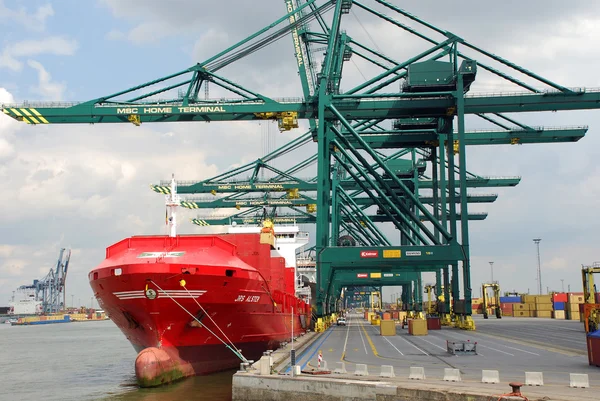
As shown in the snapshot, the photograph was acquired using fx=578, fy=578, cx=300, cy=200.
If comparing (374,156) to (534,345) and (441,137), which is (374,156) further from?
(534,345)

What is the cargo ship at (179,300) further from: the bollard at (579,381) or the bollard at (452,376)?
the bollard at (579,381)

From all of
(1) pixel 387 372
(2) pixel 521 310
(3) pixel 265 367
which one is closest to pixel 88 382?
(3) pixel 265 367

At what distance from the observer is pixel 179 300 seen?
2002 cm

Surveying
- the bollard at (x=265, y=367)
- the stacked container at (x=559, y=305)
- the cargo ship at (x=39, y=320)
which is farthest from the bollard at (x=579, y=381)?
the cargo ship at (x=39, y=320)

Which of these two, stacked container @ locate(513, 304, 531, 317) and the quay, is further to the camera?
stacked container @ locate(513, 304, 531, 317)

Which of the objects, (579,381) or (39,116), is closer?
(579,381)

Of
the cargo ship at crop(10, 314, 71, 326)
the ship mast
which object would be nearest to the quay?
the ship mast

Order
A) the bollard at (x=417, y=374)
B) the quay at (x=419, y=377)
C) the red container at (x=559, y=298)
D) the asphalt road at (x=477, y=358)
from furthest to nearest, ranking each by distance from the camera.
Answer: the red container at (x=559, y=298) → the asphalt road at (x=477, y=358) → the bollard at (x=417, y=374) → the quay at (x=419, y=377)

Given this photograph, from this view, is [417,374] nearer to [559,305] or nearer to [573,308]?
[573,308]

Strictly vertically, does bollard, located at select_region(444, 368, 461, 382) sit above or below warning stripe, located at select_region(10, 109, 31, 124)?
below

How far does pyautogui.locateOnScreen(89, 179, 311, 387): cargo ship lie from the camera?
771 inches

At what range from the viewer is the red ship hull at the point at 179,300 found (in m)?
19.6

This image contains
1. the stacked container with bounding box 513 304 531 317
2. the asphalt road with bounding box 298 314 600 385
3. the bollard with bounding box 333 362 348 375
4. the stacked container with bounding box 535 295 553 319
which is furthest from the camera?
the stacked container with bounding box 513 304 531 317

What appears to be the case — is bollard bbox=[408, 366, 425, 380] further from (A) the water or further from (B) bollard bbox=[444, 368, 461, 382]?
(A) the water
